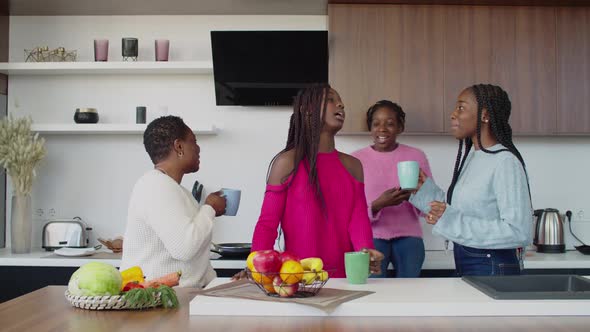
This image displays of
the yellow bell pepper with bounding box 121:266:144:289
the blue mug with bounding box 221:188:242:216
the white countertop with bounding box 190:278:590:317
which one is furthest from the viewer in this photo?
the blue mug with bounding box 221:188:242:216

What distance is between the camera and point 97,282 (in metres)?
1.84

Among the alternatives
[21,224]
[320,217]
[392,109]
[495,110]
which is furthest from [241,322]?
[21,224]

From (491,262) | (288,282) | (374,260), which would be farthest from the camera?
(491,262)

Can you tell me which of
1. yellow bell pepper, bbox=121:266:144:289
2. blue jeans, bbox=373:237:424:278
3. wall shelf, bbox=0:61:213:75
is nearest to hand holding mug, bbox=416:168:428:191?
blue jeans, bbox=373:237:424:278

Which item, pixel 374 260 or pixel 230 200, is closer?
pixel 374 260

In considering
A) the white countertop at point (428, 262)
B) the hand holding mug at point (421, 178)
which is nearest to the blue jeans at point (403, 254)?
the white countertop at point (428, 262)

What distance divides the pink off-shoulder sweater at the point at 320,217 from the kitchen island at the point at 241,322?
0.66 metres

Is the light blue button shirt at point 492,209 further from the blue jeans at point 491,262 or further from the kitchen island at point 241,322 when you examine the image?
the kitchen island at point 241,322

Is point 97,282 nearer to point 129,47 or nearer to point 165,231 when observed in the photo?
point 165,231

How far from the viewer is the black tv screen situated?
3.92m

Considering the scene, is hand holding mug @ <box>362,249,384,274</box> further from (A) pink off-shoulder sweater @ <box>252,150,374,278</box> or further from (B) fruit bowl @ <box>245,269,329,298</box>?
(B) fruit bowl @ <box>245,269,329,298</box>

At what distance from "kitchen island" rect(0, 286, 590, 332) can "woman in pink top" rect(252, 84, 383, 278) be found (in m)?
0.65

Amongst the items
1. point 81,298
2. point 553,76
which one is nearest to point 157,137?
point 81,298

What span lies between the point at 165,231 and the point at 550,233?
2.55 m
